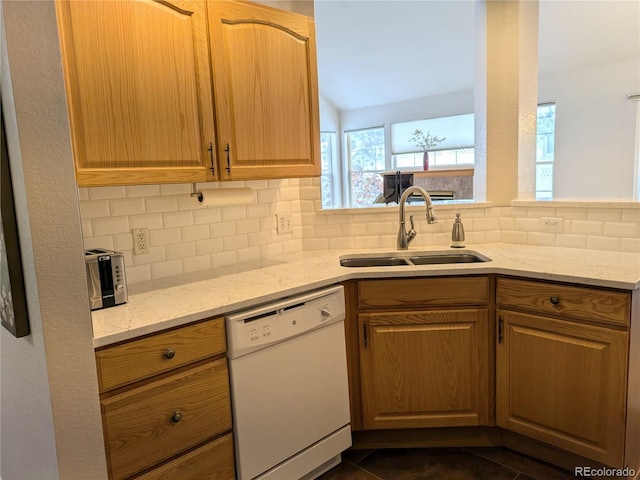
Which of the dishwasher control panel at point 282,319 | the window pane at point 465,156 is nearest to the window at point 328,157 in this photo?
the window pane at point 465,156

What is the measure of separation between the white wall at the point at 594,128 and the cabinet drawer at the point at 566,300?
4530 millimetres

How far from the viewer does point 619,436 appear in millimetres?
1791

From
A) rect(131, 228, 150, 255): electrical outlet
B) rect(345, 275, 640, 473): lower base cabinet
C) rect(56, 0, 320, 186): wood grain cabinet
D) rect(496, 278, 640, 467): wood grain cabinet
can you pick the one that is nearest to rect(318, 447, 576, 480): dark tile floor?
rect(345, 275, 640, 473): lower base cabinet

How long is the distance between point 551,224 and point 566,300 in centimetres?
72

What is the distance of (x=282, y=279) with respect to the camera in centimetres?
197

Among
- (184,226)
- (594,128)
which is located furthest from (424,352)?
(594,128)

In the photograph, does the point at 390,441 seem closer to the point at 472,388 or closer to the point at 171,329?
the point at 472,388

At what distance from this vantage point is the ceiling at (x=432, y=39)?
15.8 feet

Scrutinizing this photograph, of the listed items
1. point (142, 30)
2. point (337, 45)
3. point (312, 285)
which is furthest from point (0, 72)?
point (337, 45)

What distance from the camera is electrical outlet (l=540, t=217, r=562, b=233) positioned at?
2.41m

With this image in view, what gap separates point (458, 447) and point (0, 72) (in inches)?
90.3

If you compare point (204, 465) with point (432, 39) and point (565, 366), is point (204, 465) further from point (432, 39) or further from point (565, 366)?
point (432, 39)

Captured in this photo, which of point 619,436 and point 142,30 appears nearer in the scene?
point 142,30

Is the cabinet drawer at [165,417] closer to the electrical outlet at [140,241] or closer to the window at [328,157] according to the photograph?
the electrical outlet at [140,241]
